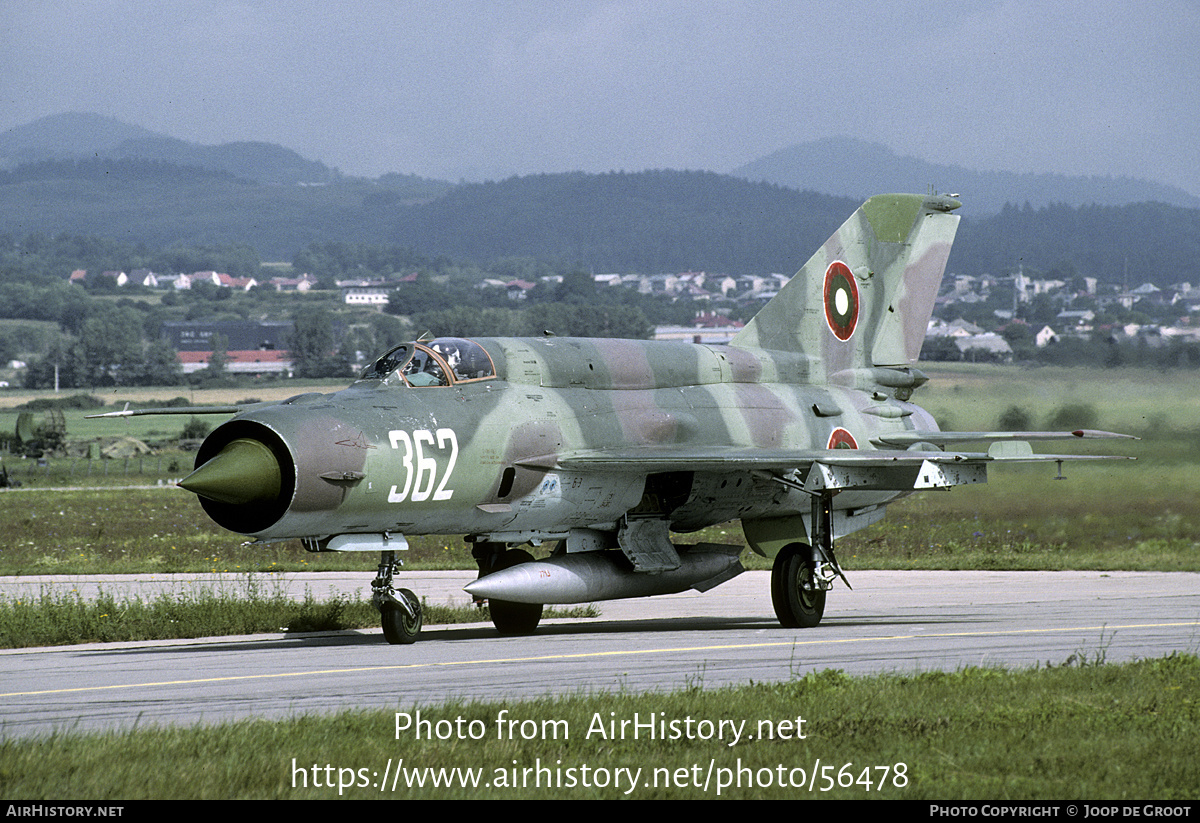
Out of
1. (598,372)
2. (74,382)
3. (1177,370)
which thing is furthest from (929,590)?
(74,382)

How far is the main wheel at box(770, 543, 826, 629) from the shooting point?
16.8 metres

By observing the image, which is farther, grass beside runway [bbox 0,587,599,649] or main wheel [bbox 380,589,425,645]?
grass beside runway [bbox 0,587,599,649]

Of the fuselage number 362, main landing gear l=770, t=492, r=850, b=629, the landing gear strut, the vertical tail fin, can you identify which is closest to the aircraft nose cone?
the fuselage number 362

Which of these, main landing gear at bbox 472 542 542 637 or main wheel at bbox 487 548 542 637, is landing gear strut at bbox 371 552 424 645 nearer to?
main landing gear at bbox 472 542 542 637

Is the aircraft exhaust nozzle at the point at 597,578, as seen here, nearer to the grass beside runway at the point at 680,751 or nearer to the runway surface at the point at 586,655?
the runway surface at the point at 586,655

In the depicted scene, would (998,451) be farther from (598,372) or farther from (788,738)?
(788,738)

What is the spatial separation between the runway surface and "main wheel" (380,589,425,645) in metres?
0.20

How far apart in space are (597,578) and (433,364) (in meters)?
3.04

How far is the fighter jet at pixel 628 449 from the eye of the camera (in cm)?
1390

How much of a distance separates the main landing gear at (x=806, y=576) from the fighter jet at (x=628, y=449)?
2 centimetres

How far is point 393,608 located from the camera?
1498 cm

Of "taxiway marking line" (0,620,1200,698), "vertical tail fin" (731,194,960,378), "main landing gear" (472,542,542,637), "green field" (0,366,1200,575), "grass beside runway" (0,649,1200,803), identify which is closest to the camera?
"grass beside runway" (0,649,1200,803)

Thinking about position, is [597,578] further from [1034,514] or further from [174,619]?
[1034,514]

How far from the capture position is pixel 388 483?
14.2 meters
